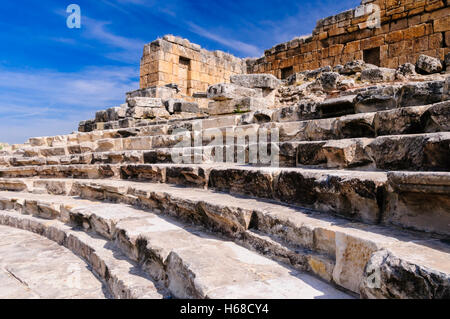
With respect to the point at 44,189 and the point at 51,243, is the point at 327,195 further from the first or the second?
the point at 44,189

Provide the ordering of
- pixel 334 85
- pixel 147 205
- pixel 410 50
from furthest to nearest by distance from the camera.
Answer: pixel 410 50 → pixel 334 85 → pixel 147 205

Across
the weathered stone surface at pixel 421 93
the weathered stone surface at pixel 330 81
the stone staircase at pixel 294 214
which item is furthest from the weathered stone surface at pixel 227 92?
the weathered stone surface at pixel 421 93

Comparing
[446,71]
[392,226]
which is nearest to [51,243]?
[392,226]

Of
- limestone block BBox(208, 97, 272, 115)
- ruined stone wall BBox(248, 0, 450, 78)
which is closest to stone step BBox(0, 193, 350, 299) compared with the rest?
limestone block BBox(208, 97, 272, 115)

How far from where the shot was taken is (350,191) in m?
1.92

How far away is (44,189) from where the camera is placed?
5816 millimetres

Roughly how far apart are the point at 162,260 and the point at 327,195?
1.23 metres

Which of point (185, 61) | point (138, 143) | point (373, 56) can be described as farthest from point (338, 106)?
point (185, 61)

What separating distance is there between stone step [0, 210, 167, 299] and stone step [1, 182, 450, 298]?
222 millimetres

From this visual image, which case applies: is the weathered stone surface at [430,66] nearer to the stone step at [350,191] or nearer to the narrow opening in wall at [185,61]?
the stone step at [350,191]

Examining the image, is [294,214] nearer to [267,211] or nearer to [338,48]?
[267,211]

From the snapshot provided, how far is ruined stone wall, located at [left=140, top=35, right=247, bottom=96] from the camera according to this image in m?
12.8

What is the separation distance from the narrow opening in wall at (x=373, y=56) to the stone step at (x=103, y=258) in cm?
1093
